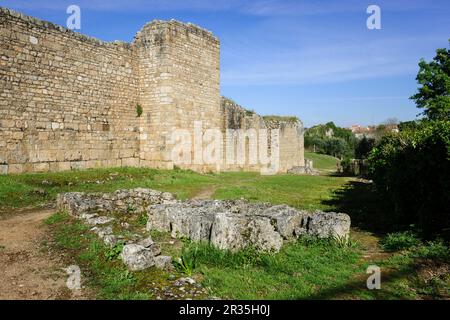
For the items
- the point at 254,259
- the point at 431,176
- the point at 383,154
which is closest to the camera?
the point at 254,259

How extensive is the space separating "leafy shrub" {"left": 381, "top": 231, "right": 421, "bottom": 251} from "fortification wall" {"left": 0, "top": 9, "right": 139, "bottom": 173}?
11.9 m

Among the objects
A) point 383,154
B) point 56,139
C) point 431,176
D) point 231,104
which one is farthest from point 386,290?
point 231,104

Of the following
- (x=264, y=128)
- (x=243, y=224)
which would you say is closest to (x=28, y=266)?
(x=243, y=224)

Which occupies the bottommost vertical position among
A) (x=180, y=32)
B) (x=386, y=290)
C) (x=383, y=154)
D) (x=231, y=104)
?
(x=386, y=290)

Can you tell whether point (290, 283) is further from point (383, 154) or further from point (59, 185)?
point (59, 185)

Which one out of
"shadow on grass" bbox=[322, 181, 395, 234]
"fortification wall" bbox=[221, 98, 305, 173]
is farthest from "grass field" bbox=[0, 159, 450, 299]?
"fortification wall" bbox=[221, 98, 305, 173]

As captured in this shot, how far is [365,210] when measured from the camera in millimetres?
10523

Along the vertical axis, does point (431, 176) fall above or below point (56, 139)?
below

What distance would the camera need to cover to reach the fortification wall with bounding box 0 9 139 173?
41.3ft

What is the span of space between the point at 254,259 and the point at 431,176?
4.37 m

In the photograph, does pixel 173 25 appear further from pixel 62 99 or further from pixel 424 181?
pixel 424 181

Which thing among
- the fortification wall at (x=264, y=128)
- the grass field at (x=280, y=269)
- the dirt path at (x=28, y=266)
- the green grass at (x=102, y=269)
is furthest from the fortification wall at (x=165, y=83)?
the green grass at (x=102, y=269)

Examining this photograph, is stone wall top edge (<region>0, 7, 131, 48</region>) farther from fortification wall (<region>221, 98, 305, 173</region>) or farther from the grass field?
fortification wall (<region>221, 98, 305, 173</region>)
